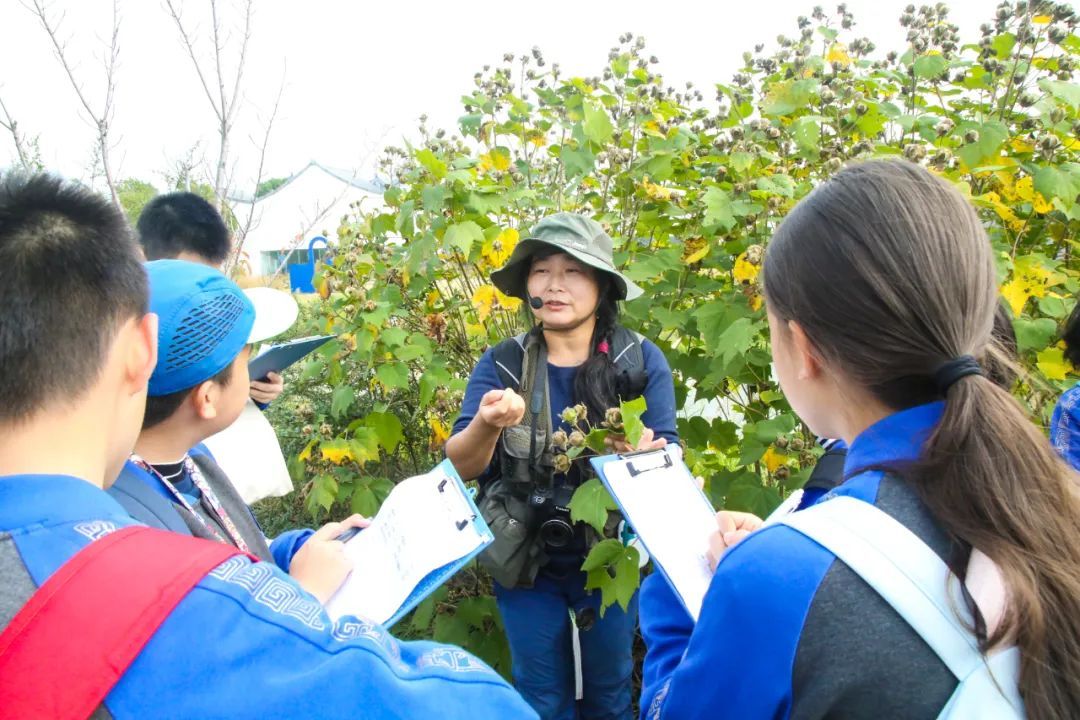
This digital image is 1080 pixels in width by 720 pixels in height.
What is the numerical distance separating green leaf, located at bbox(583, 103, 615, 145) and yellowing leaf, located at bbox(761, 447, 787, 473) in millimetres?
1309

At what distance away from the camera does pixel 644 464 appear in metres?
1.56

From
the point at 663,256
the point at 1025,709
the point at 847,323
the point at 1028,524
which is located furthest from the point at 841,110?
the point at 1025,709

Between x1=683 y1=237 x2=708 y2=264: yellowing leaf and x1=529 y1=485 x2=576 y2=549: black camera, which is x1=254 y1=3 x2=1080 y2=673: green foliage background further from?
x1=529 y1=485 x2=576 y2=549: black camera

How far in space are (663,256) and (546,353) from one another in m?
0.61

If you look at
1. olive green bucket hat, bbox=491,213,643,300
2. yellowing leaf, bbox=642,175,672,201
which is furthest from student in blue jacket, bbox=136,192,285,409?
yellowing leaf, bbox=642,175,672,201

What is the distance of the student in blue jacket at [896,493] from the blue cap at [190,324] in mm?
952

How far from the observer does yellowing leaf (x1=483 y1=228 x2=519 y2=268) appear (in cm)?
292

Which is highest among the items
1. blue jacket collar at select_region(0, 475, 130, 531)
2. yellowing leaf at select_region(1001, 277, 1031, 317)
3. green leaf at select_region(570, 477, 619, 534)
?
blue jacket collar at select_region(0, 475, 130, 531)

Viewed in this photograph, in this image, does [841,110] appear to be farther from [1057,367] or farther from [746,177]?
[1057,367]

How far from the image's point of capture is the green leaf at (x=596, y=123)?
267 cm

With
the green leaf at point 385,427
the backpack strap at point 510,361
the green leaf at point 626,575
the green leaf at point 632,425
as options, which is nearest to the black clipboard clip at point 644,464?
the green leaf at point 632,425

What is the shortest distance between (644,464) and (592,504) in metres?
0.39

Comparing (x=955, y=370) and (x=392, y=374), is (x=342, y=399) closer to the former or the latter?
(x=392, y=374)

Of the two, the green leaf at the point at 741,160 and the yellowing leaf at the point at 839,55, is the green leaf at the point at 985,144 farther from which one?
the green leaf at the point at 741,160
